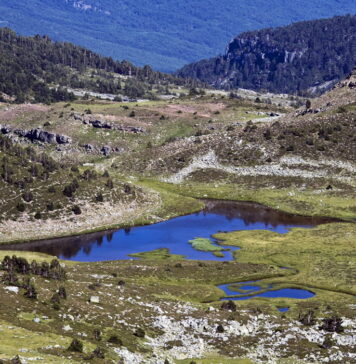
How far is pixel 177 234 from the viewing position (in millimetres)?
100562

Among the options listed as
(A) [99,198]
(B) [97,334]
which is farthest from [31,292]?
(A) [99,198]

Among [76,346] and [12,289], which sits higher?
[12,289]

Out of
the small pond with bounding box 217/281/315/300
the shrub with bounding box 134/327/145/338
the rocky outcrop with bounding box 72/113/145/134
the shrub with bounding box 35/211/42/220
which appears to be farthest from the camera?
the rocky outcrop with bounding box 72/113/145/134

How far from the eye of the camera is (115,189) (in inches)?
4469

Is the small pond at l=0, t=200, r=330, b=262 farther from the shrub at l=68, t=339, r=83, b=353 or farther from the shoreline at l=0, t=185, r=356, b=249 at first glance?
the shrub at l=68, t=339, r=83, b=353

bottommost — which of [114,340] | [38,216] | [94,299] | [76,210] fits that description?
[114,340]

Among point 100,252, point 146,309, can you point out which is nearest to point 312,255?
point 100,252

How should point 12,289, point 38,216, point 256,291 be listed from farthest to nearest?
point 38,216 → point 256,291 → point 12,289

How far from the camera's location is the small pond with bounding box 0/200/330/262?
90.3 m

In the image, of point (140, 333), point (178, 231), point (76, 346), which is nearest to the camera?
point (76, 346)

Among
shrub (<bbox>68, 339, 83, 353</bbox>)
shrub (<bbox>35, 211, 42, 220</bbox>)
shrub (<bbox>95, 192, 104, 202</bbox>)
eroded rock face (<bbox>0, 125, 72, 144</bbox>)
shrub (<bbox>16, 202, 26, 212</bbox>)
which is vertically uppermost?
eroded rock face (<bbox>0, 125, 72, 144</bbox>)

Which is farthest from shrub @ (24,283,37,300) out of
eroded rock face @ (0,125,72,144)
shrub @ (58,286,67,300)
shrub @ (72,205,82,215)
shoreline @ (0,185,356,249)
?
eroded rock face @ (0,125,72,144)

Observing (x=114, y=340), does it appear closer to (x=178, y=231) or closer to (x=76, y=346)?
(x=76, y=346)

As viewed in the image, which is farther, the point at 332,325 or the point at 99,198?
the point at 99,198
